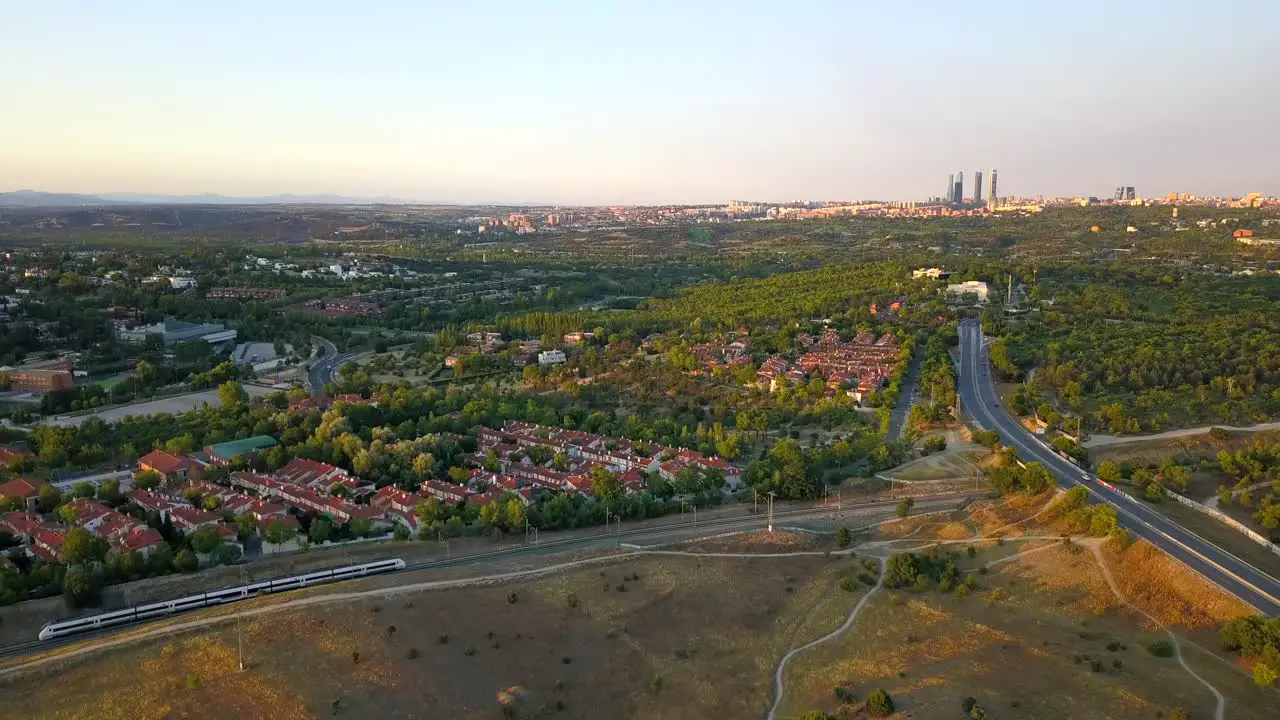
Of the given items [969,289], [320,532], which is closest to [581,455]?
[320,532]

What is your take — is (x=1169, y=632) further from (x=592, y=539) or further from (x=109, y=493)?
(x=109, y=493)

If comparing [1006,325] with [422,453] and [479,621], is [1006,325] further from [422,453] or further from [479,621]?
[479,621]

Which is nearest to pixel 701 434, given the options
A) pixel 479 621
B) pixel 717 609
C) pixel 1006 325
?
pixel 717 609

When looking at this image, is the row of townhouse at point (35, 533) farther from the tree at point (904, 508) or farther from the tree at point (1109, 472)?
the tree at point (1109, 472)

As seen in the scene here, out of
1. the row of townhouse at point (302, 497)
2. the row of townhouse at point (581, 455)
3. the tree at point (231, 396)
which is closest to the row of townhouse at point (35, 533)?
the row of townhouse at point (302, 497)

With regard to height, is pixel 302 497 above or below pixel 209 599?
above
